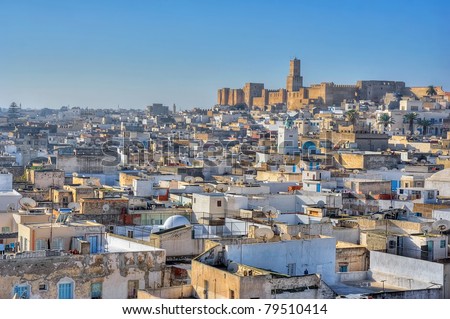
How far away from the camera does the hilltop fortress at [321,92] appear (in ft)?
259

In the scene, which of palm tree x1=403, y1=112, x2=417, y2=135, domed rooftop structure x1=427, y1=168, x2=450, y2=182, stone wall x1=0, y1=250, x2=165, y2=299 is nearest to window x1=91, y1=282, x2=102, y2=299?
stone wall x1=0, y1=250, x2=165, y2=299

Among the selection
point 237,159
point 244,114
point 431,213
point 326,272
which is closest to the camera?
point 326,272

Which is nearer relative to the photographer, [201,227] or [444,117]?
[201,227]

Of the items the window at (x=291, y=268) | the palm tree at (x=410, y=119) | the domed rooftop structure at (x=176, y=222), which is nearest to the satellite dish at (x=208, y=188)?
the domed rooftop structure at (x=176, y=222)

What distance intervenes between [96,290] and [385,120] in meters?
38.1

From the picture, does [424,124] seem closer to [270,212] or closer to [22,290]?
[270,212]

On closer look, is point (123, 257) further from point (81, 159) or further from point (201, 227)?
point (81, 159)

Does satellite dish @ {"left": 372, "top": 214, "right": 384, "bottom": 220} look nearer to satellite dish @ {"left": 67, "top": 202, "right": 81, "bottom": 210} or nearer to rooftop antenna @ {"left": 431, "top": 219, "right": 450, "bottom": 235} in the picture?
rooftop antenna @ {"left": 431, "top": 219, "right": 450, "bottom": 235}

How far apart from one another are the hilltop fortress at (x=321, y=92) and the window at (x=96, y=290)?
6705 centimetres

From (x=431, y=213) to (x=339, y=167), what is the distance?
11.7 m

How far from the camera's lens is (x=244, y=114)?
239 feet

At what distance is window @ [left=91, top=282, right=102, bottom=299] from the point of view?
9.38 metres

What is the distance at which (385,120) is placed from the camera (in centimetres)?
4600
